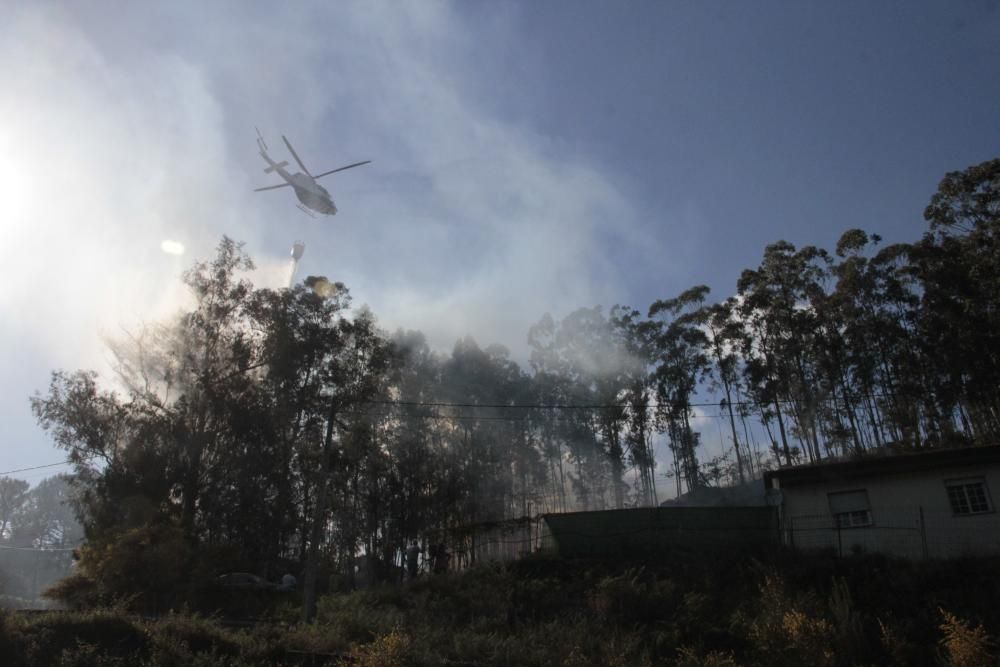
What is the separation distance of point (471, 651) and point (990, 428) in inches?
1225

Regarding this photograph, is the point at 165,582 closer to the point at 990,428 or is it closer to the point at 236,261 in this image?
the point at 236,261

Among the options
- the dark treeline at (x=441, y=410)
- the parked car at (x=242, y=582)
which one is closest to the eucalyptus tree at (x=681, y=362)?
the dark treeline at (x=441, y=410)

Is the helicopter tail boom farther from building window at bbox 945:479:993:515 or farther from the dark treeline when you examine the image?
building window at bbox 945:479:993:515

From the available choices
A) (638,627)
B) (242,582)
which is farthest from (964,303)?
(242,582)

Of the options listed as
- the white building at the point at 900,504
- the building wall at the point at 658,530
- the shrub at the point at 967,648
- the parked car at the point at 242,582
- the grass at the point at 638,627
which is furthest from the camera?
the parked car at the point at 242,582

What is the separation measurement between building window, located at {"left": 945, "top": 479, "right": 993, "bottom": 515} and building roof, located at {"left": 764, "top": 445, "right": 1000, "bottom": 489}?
0.55m

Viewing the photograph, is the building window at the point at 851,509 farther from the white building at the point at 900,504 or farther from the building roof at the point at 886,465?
the building roof at the point at 886,465

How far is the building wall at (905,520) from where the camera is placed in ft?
63.0

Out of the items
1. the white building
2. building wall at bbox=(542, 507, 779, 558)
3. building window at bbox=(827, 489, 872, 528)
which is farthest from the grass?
building wall at bbox=(542, 507, 779, 558)

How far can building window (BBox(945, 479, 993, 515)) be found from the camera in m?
19.4

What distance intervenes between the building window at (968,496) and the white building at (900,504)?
0.08 feet

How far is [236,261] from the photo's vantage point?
37.3 metres

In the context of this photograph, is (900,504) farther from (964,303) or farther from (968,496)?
(964,303)

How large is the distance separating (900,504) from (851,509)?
143cm
